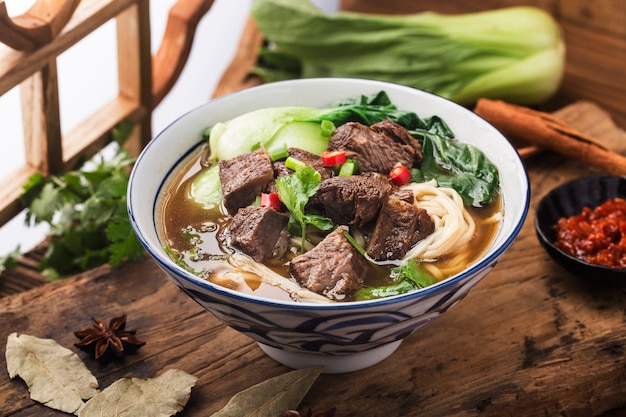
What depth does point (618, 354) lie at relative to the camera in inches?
129

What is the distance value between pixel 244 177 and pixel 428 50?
2628 millimetres

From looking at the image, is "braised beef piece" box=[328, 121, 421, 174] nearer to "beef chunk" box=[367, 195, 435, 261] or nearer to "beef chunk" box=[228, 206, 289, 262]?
"beef chunk" box=[367, 195, 435, 261]

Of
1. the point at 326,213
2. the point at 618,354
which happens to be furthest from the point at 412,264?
the point at 618,354

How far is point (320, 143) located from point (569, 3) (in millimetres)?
3634

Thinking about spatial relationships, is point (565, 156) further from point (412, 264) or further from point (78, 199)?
point (78, 199)

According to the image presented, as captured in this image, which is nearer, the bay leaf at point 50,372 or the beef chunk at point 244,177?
the bay leaf at point 50,372

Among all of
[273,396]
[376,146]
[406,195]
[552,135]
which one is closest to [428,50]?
[552,135]

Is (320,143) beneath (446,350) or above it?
above

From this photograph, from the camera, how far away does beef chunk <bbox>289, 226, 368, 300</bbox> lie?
2.80 meters

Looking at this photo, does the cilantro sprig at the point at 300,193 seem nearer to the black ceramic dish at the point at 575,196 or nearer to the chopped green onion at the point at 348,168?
the chopped green onion at the point at 348,168

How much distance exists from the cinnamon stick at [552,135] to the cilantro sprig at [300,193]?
1.89 m

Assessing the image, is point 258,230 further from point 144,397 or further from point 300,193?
point 144,397

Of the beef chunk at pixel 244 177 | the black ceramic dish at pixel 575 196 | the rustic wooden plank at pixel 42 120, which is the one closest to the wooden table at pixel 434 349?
the black ceramic dish at pixel 575 196

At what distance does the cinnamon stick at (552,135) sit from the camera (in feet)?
13.8
